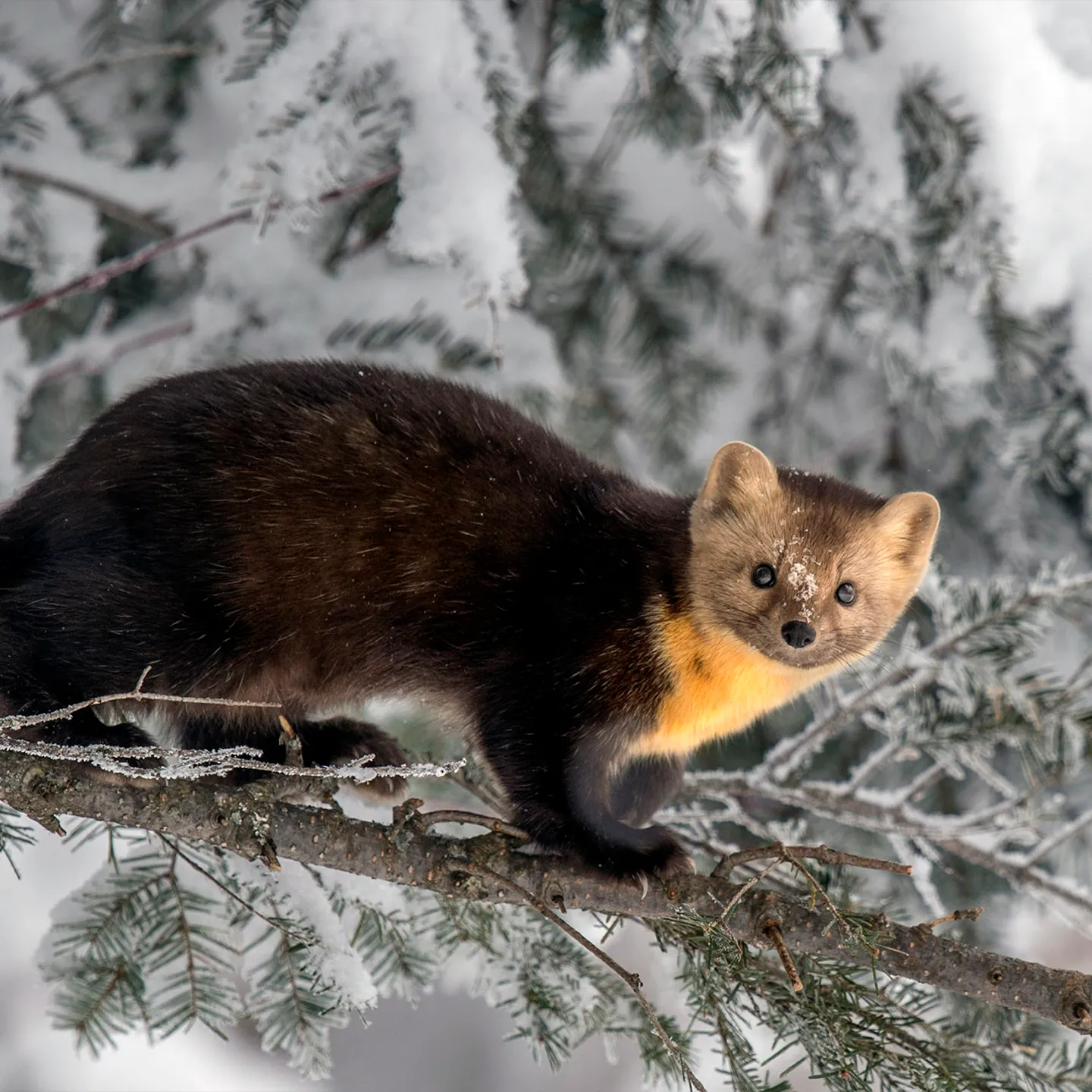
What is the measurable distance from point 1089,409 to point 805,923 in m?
2.31

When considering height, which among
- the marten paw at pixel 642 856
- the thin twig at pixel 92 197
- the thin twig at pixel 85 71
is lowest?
the marten paw at pixel 642 856

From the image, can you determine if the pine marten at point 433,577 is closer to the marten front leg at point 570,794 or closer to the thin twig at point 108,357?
the marten front leg at point 570,794

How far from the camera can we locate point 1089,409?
158 inches

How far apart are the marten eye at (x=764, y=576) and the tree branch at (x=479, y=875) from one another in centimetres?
79

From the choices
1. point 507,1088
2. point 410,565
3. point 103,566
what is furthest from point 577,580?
point 507,1088

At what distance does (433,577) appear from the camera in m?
3.16

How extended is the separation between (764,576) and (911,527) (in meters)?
0.47

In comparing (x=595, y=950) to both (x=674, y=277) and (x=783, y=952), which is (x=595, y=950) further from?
(x=674, y=277)

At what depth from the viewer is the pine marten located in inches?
118

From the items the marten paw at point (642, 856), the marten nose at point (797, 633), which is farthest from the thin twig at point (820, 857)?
the marten nose at point (797, 633)

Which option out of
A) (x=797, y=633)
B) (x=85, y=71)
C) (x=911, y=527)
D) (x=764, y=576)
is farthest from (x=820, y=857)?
(x=85, y=71)

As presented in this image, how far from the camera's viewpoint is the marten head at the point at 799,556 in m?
3.11

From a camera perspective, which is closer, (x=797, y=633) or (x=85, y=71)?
(x=797, y=633)

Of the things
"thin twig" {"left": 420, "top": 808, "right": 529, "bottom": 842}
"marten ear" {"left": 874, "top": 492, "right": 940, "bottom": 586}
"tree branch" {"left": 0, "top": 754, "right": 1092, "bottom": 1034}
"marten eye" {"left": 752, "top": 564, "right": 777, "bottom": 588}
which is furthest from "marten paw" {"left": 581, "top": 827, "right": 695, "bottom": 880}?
"marten ear" {"left": 874, "top": 492, "right": 940, "bottom": 586}
